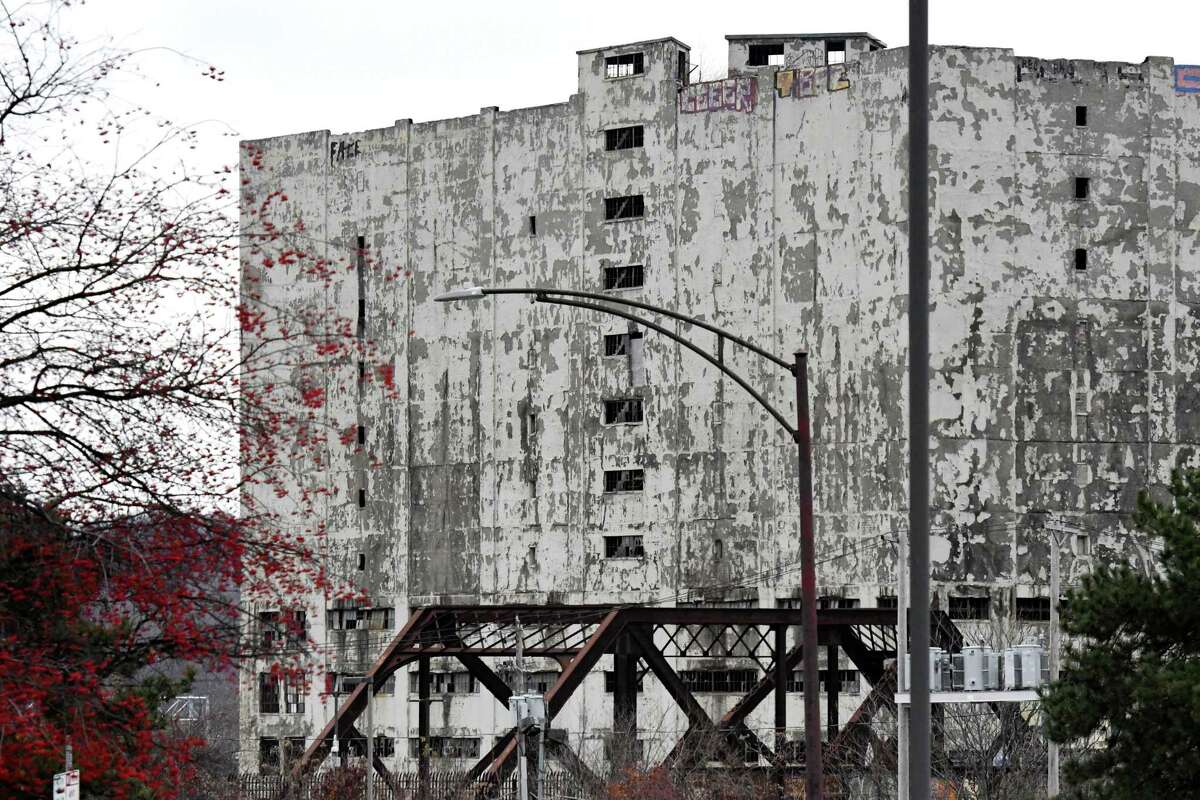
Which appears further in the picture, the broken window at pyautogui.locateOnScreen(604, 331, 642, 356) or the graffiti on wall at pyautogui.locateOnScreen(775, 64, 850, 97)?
the broken window at pyautogui.locateOnScreen(604, 331, 642, 356)

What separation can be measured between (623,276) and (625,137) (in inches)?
246

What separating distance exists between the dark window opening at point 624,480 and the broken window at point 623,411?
6.99 ft

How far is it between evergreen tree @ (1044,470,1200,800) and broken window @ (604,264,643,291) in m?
62.1

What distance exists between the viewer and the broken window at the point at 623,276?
91562mm

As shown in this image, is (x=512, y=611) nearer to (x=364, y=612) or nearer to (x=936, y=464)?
(x=936, y=464)

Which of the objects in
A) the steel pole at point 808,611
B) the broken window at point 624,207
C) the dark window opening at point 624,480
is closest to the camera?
the steel pole at point 808,611

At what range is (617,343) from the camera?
9169cm

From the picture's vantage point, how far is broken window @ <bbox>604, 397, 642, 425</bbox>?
9056cm

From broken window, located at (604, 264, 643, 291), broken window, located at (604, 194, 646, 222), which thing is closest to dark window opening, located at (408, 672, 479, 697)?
broken window, located at (604, 264, 643, 291)

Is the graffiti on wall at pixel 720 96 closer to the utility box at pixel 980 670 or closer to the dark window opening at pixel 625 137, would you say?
the dark window opening at pixel 625 137

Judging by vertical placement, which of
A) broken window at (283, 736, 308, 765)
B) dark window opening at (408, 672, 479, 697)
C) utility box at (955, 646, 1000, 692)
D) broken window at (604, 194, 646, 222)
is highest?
broken window at (604, 194, 646, 222)

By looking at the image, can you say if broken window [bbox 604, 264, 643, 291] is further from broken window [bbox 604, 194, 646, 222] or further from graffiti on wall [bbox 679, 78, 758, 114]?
graffiti on wall [bbox 679, 78, 758, 114]

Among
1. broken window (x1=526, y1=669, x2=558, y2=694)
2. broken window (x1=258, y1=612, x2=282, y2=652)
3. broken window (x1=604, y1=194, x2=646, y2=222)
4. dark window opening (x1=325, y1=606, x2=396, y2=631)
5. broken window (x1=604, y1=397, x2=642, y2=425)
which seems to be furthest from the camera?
dark window opening (x1=325, y1=606, x2=396, y2=631)

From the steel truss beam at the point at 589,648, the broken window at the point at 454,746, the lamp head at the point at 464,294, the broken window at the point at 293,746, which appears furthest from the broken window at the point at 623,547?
the lamp head at the point at 464,294
